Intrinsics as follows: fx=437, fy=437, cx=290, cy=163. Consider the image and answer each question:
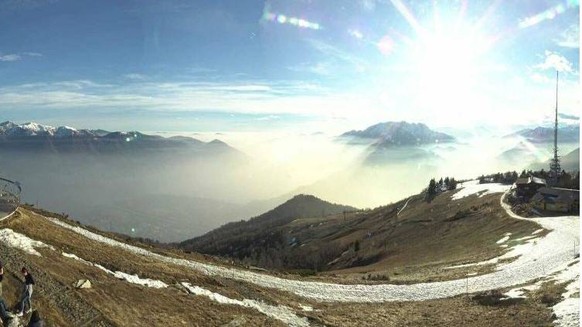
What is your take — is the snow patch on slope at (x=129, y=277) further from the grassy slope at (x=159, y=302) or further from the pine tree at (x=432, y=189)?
the pine tree at (x=432, y=189)

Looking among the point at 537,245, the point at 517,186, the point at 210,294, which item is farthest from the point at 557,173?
the point at 210,294

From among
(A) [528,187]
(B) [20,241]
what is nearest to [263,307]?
(B) [20,241]

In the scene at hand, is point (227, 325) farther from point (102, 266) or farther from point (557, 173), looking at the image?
point (557, 173)

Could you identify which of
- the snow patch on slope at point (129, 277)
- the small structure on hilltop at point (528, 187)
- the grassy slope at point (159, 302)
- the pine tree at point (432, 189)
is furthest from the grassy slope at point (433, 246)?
the pine tree at point (432, 189)

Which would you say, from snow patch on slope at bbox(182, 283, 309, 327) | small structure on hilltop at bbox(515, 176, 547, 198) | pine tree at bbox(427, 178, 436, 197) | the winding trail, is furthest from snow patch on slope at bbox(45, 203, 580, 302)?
pine tree at bbox(427, 178, 436, 197)

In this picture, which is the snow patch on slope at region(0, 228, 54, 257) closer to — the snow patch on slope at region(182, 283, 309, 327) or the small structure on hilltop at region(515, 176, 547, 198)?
the snow patch on slope at region(182, 283, 309, 327)

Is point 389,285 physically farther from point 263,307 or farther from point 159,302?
point 159,302

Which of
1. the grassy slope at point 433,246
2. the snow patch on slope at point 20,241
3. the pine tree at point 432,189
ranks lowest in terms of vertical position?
the grassy slope at point 433,246

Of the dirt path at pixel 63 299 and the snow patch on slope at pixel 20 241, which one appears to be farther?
the snow patch on slope at pixel 20 241
